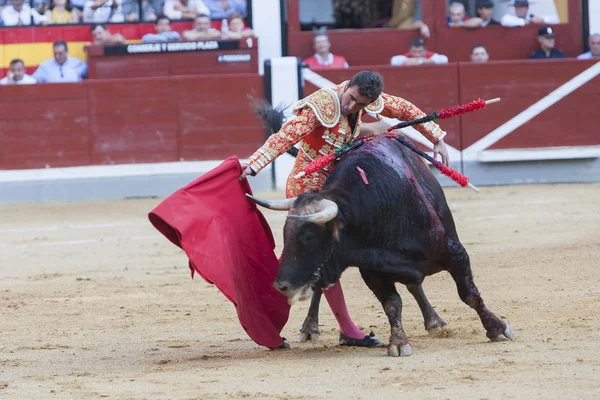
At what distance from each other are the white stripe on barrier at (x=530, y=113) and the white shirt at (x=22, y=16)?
13.4ft

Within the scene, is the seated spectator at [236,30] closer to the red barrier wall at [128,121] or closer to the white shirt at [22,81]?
the red barrier wall at [128,121]

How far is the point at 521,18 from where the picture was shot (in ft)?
35.4

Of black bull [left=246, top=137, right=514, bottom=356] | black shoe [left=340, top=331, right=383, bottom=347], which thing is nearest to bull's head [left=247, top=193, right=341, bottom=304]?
black bull [left=246, top=137, right=514, bottom=356]

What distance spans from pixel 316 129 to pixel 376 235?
505 millimetres

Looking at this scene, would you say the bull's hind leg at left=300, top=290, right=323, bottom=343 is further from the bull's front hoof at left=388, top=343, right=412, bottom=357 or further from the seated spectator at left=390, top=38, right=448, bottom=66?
the seated spectator at left=390, top=38, right=448, bottom=66

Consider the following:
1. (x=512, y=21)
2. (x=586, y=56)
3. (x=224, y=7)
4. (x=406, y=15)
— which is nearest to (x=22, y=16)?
(x=224, y=7)

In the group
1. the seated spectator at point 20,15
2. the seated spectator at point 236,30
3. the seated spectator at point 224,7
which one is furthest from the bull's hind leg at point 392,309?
the seated spectator at point 20,15

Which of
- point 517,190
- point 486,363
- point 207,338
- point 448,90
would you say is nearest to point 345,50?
point 448,90

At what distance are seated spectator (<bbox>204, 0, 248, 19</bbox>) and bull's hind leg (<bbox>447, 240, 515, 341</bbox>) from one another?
6.72 metres

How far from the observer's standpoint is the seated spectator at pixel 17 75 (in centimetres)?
962

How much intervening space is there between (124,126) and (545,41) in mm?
3967

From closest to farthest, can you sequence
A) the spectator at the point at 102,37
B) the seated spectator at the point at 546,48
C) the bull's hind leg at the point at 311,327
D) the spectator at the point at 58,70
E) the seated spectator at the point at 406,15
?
the bull's hind leg at the point at 311,327
the spectator at the point at 58,70
the spectator at the point at 102,37
the seated spectator at the point at 546,48
the seated spectator at the point at 406,15

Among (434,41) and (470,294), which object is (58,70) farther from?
(470,294)

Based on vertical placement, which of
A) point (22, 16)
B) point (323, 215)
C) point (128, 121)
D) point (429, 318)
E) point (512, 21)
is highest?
point (22, 16)
